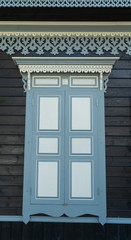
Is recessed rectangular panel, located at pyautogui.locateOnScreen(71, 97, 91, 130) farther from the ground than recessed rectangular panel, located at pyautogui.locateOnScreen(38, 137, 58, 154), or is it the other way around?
recessed rectangular panel, located at pyautogui.locateOnScreen(71, 97, 91, 130)

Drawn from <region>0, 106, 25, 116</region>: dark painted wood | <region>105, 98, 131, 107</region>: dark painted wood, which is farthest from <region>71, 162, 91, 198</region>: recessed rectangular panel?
<region>0, 106, 25, 116</region>: dark painted wood

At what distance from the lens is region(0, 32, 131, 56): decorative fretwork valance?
3867 millimetres

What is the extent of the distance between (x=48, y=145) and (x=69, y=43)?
59.2 inches

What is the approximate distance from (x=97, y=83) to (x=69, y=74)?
0.41 m

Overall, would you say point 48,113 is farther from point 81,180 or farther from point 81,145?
point 81,180

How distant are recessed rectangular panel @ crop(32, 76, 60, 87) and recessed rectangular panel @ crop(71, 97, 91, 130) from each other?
1.12 feet

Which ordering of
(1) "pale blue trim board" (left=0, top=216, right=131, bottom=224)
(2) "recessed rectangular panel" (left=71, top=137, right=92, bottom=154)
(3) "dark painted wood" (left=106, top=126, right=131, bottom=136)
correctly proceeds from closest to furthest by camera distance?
1. (1) "pale blue trim board" (left=0, top=216, right=131, bottom=224)
2. (2) "recessed rectangular panel" (left=71, top=137, right=92, bottom=154)
3. (3) "dark painted wood" (left=106, top=126, right=131, bottom=136)

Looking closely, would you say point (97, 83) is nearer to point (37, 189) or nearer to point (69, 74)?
point (69, 74)

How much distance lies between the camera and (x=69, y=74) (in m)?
3.74

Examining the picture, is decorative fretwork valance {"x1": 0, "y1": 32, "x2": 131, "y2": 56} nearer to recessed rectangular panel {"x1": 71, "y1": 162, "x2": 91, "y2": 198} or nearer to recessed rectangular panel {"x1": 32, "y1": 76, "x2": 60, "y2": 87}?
recessed rectangular panel {"x1": 32, "y1": 76, "x2": 60, "y2": 87}

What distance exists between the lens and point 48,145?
359 centimetres

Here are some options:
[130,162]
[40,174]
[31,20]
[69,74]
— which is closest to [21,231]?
[40,174]

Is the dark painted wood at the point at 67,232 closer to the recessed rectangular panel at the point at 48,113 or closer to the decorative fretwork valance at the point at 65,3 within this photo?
the recessed rectangular panel at the point at 48,113

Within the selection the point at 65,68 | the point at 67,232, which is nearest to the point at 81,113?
the point at 65,68
